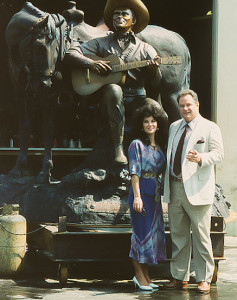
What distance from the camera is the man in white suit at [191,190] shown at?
5.25m

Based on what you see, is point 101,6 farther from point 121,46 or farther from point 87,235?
point 87,235

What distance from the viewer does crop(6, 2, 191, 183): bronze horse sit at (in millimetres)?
6691

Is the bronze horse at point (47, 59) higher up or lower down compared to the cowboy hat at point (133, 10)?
lower down

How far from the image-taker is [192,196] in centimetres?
521

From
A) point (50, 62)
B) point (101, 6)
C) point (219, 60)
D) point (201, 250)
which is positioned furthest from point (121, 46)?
point (101, 6)

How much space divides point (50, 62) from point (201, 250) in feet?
8.38

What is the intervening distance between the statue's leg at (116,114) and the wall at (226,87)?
10.8 ft

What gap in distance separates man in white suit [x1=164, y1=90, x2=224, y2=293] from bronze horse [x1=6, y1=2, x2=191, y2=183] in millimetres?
1496

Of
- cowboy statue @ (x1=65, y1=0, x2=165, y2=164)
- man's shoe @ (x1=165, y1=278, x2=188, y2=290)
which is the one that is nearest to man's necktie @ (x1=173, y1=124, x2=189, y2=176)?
man's shoe @ (x1=165, y1=278, x2=188, y2=290)

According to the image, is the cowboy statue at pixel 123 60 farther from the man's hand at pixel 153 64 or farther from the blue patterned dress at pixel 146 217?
the blue patterned dress at pixel 146 217

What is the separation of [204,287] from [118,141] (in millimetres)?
1859

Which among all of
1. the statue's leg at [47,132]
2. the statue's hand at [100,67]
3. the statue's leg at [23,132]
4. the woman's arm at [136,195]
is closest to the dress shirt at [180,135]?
the woman's arm at [136,195]

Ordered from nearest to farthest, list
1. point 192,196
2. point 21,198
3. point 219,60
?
point 192,196
point 21,198
point 219,60

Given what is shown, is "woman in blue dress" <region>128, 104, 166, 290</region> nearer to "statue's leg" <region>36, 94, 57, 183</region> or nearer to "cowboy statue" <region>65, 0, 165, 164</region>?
"cowboy statue" <region>65, 0, 165, 164</region>
